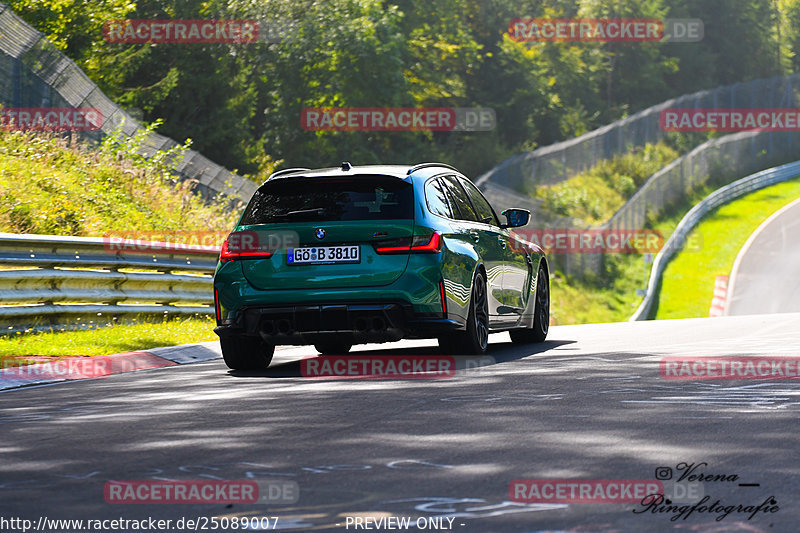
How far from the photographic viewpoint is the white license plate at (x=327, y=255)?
34.7 ft

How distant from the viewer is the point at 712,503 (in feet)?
17.0

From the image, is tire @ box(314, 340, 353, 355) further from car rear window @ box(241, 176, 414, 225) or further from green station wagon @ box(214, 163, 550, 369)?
car rear window @ box(241, 176, 414, 225)

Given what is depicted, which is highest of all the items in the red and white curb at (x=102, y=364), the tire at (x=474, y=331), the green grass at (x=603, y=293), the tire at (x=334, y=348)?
the tire at (x=474, y=331)

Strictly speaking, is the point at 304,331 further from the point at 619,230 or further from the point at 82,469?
the point at 619,230

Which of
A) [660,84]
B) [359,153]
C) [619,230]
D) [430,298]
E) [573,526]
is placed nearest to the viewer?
[573,526]

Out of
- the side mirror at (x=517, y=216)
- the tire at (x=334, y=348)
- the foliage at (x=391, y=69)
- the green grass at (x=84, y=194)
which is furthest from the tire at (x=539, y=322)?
the foliage at (x=391, y=69)

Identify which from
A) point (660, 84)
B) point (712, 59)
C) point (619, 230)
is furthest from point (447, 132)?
point (712, 59)

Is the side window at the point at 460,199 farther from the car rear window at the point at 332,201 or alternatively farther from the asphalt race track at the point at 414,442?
the asphalt race track at the point at 414,442

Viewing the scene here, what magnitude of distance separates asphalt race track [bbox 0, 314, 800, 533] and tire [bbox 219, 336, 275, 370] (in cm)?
49

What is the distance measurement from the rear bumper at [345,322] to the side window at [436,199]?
1.02 metres

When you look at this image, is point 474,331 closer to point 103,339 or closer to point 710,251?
point 103,339

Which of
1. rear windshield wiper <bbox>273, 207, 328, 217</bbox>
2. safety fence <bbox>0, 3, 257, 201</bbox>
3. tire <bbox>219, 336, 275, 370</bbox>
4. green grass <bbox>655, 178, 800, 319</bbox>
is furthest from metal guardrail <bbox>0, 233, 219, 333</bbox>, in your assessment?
green grass <bbox>655, 178, 800, 319</bbox>

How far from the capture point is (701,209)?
183ft

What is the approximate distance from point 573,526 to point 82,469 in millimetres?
2490
